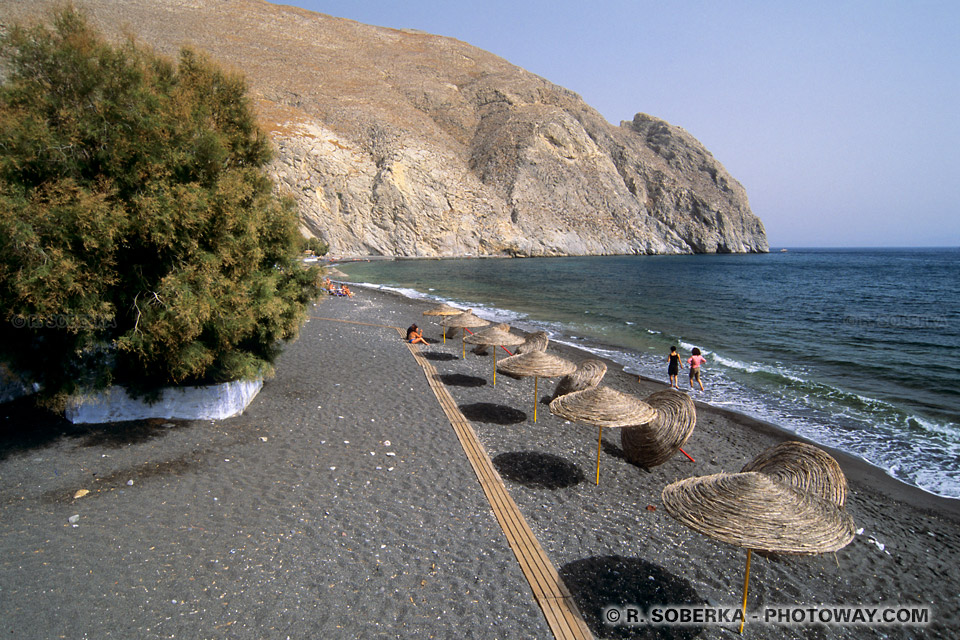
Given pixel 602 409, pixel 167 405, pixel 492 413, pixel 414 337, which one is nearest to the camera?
pixel 602 409

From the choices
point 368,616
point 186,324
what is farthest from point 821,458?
point 186,324

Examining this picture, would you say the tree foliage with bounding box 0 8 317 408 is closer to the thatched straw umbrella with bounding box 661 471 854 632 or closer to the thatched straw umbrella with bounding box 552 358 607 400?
the thatched straw umbrella with bounding box 552 358 607 400

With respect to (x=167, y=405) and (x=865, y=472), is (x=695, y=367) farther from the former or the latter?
(x=167, y=405)

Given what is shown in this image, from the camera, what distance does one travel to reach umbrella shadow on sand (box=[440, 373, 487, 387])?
44.9 ft

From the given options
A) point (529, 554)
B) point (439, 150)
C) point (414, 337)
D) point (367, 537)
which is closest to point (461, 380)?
point (414, 337)

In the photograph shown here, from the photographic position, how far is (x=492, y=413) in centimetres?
1155

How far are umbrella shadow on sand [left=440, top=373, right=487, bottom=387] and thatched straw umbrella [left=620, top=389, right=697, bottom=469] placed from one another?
532 centimetres

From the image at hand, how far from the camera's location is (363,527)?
662 centimetres

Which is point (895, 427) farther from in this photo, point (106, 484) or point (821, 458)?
point (106, 484)

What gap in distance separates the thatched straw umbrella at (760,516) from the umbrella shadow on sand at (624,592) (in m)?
0.75

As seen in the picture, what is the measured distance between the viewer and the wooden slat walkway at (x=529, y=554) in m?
5.20

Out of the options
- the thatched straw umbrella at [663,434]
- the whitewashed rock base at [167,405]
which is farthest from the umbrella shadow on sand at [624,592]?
the whitewashed rock base at [167,405]

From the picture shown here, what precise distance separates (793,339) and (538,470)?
20899 millimetres

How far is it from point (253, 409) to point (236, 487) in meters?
3.27
